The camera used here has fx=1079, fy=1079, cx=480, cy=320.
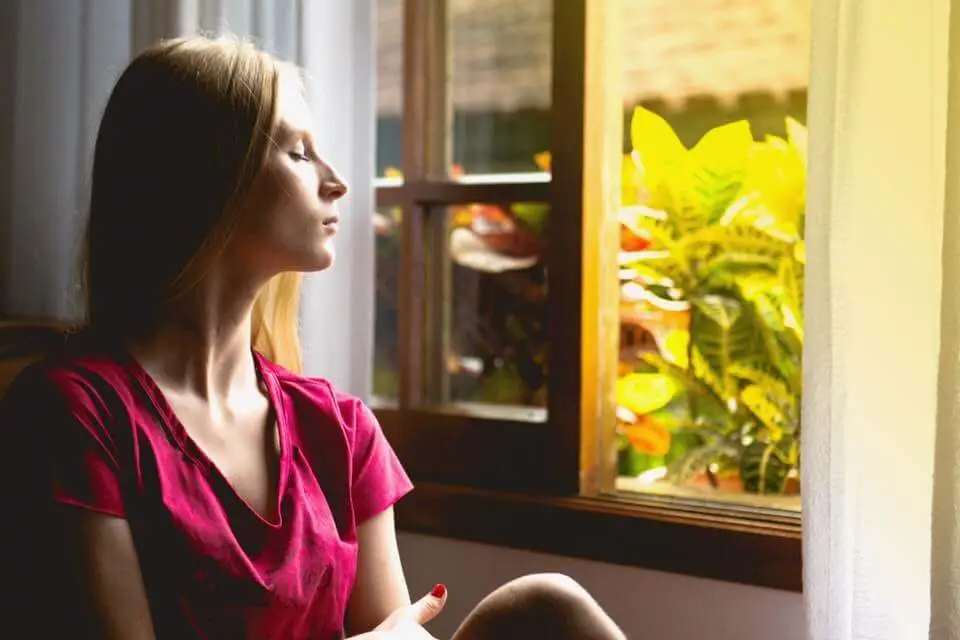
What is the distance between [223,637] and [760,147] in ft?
4.13

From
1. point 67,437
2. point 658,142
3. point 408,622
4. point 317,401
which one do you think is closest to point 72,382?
point 67,437

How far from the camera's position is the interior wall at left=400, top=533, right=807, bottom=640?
4.88 feet

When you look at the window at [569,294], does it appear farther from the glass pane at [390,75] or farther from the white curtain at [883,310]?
the white curtain at [883,310]

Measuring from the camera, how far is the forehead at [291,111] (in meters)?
1.16

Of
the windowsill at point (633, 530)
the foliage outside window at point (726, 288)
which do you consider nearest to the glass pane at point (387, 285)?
the windowsill at point (633, 530)

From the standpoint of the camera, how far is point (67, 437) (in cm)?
101

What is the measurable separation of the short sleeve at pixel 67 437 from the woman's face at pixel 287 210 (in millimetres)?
224

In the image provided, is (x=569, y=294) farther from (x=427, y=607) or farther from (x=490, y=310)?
(x=427, y=607)

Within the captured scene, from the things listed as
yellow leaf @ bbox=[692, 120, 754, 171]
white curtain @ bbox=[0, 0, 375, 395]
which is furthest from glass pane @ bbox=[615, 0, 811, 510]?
white curtain @ bbox=[0, 0, 375, 395]

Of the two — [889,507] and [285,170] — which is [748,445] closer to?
[889,507]

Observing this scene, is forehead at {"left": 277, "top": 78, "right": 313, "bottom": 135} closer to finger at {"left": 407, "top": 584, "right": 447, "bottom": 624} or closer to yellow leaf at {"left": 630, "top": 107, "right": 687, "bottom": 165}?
finger at {"left": 407, "top": 584, "right": 447, "bottom": 624}

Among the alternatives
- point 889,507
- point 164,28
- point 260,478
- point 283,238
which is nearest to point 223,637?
point 260,478

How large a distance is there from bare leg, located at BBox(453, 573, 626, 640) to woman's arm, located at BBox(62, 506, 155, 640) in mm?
338

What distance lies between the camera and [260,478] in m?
1.17
